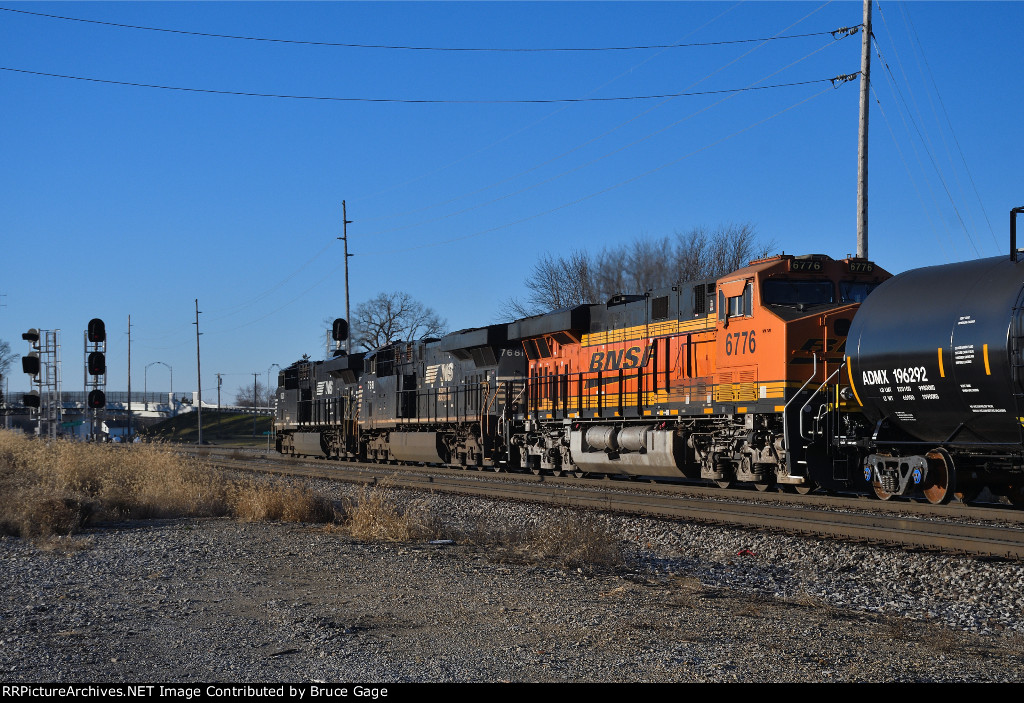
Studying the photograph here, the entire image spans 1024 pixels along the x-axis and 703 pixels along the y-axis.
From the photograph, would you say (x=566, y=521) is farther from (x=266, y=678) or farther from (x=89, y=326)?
(x=89, y=326)

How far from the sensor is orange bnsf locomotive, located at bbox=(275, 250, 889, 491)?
49.9 ft

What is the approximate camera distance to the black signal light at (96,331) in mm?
16223

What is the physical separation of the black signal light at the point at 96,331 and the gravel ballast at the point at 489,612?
5.68m

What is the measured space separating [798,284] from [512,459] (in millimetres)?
10862

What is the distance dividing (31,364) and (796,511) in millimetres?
17432

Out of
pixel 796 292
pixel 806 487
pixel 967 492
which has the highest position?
pixel 796 292

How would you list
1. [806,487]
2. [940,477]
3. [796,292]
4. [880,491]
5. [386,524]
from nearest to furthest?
[386,524], [940,477], [880,491], [796,292], [806,487]

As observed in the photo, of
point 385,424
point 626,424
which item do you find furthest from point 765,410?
point 385,424

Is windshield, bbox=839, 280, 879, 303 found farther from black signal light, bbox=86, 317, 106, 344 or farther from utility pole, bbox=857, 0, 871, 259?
black signal light, bbox=86, 317, 106, 344

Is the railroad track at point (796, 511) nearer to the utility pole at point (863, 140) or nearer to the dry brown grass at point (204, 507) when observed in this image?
the dry brown grass at point (204, 507)

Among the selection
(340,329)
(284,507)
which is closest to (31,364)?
(284,507)

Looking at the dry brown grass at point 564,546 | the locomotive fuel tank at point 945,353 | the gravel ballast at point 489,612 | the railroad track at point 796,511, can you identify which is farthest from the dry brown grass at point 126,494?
the locomotive fuel tank at point 945,353

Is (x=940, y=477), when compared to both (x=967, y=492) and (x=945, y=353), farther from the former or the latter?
(x=945, y=353)

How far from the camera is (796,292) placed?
15.8 meters
